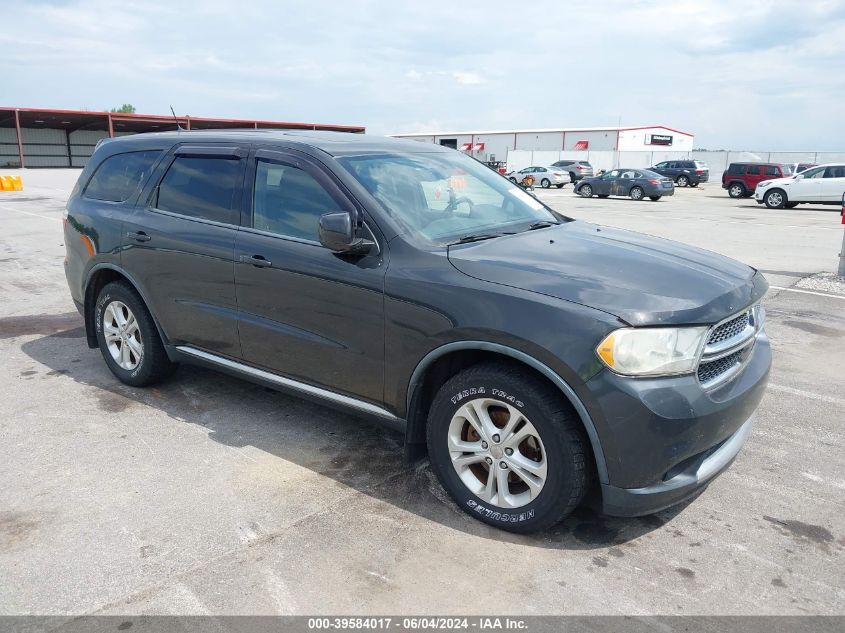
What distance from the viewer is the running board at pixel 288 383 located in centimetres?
363

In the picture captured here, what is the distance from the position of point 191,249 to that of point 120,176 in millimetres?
1239

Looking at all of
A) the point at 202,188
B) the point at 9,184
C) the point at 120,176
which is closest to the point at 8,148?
the point at 9,184

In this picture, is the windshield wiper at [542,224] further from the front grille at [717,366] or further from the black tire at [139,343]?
the black tire at [139,343]

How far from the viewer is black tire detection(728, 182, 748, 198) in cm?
3119

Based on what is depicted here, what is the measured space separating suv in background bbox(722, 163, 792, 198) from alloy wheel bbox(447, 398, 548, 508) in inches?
1226

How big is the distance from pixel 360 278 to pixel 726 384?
182cm

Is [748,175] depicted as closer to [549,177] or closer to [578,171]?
[549,177]

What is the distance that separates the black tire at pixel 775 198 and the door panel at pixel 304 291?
25783 mm

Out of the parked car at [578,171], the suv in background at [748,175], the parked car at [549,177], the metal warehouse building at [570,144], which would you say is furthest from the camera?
the metal warehouse building at [570,144]

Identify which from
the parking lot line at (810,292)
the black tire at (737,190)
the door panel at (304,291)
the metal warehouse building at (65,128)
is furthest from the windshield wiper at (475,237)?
the metal warehouse building at (65,128)

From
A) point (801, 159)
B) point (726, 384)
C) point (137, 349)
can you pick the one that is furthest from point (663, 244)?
point (801, 159)

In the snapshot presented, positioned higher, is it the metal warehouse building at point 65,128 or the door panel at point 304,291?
the metal warehouse building at point 65,128

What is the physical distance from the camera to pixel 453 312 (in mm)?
3154

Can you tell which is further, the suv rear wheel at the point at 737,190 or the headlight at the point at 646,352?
the suv rear wheel at the point at 737,190
